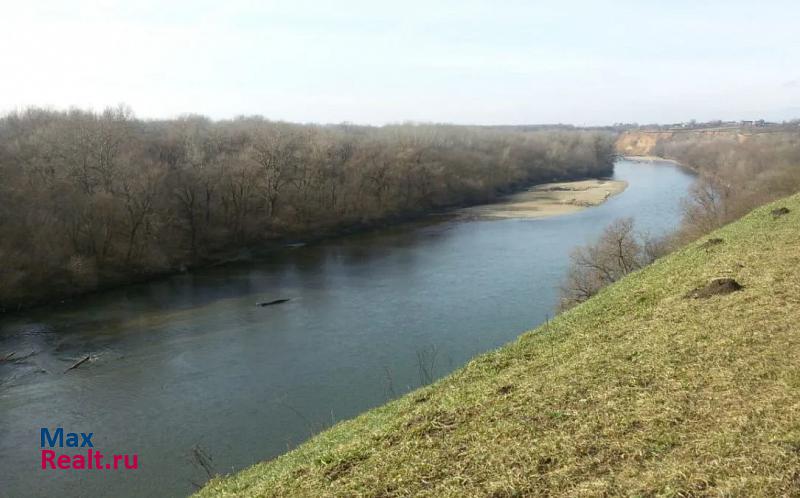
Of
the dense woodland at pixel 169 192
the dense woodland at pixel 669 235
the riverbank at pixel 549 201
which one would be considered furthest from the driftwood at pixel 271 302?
the riverbank at pixel 549 201

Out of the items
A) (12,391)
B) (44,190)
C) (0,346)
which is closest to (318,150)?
(44,190)

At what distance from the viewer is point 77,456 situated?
1291 cm

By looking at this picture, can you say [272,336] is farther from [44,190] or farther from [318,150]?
[318,150]

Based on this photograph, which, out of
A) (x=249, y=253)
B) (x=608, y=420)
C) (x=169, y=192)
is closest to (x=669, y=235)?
(x=608, y=420)

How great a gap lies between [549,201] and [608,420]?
53561 millimetres

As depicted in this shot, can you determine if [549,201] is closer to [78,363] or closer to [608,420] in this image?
[78,363]

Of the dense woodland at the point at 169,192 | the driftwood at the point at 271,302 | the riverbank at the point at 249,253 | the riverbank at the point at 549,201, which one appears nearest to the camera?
the driftwood at the point at 271,302

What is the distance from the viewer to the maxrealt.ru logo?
40.4 feet

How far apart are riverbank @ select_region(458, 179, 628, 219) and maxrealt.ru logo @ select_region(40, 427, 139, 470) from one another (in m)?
39.1

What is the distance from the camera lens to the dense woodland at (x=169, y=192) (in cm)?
2773

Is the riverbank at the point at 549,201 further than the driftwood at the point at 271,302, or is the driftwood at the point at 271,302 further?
the riverbank at the point at 549,201

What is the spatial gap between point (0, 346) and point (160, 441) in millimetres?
11175

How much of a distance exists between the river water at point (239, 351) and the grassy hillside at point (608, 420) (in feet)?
15.7

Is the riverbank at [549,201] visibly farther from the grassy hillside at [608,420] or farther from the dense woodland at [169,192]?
the grassy hillside at [608,420]
